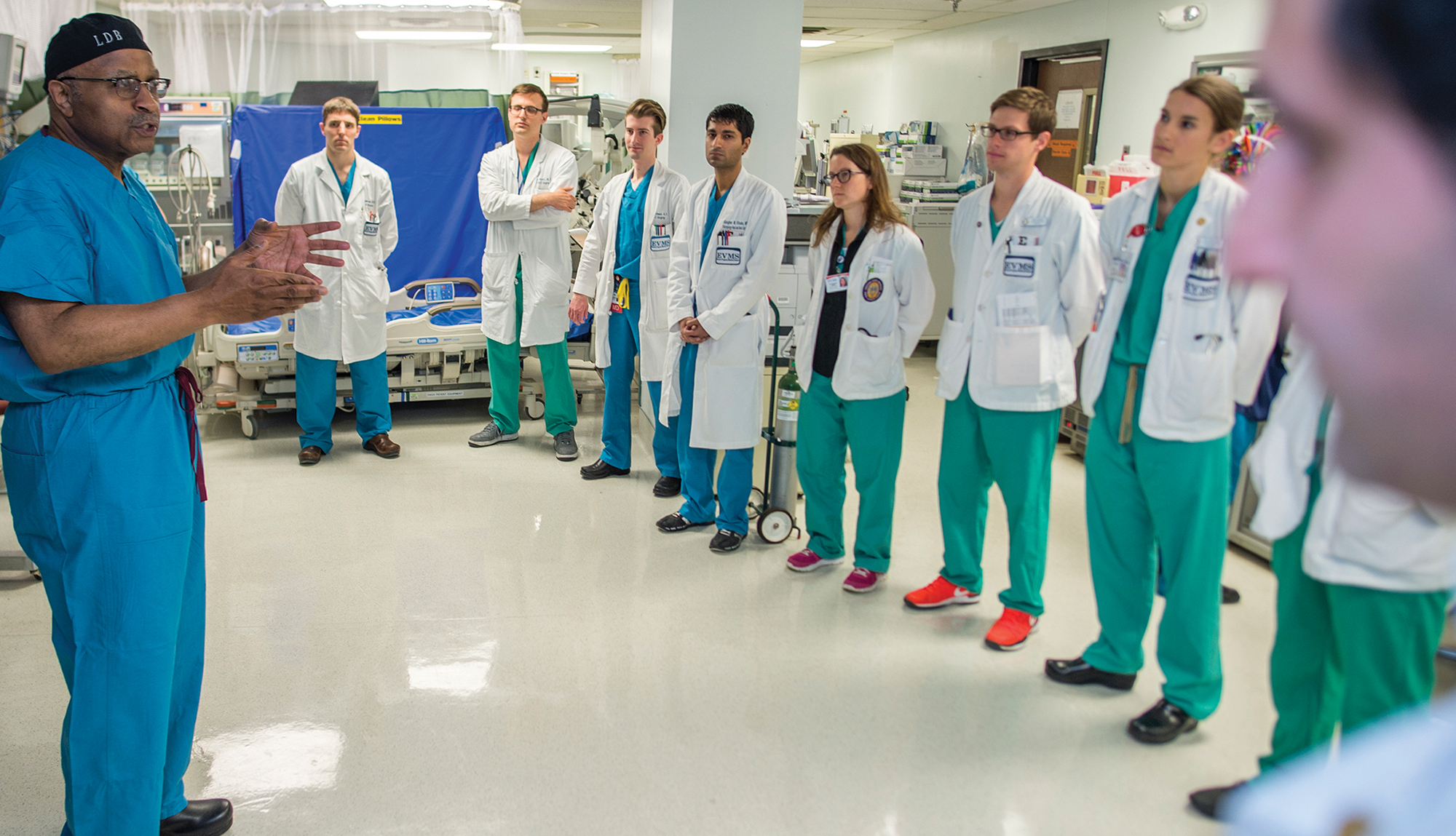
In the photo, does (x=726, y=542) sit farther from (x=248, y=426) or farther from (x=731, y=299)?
(x=248, y=426)

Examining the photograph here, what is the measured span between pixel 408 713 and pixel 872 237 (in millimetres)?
2026

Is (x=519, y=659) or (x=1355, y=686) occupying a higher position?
(x=1355, y=686)

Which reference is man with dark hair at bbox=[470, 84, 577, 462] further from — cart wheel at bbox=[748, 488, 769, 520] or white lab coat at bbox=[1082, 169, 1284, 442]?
white lab coat at bbox=[1082, 169, 1284, 442]

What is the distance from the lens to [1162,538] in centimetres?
246

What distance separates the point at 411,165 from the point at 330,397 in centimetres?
209

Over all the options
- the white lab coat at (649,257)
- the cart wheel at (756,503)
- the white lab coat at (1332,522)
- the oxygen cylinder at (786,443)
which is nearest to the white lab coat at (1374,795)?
the white lab coat at (1332,522)

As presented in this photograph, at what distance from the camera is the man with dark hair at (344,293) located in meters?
4.56

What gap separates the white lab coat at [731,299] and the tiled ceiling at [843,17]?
5.09 meters

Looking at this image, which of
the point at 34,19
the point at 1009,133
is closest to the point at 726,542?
the point at 1009,133

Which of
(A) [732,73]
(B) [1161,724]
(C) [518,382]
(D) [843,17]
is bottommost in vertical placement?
Answer: (B) [1161,724]

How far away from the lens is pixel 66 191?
63.2 inches

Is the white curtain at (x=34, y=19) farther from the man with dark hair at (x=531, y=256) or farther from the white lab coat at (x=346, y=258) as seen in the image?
the man with dark hair at (x=531, y=256)

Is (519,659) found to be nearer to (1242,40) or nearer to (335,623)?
(335,623)

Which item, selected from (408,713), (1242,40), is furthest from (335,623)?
(1242,40)
